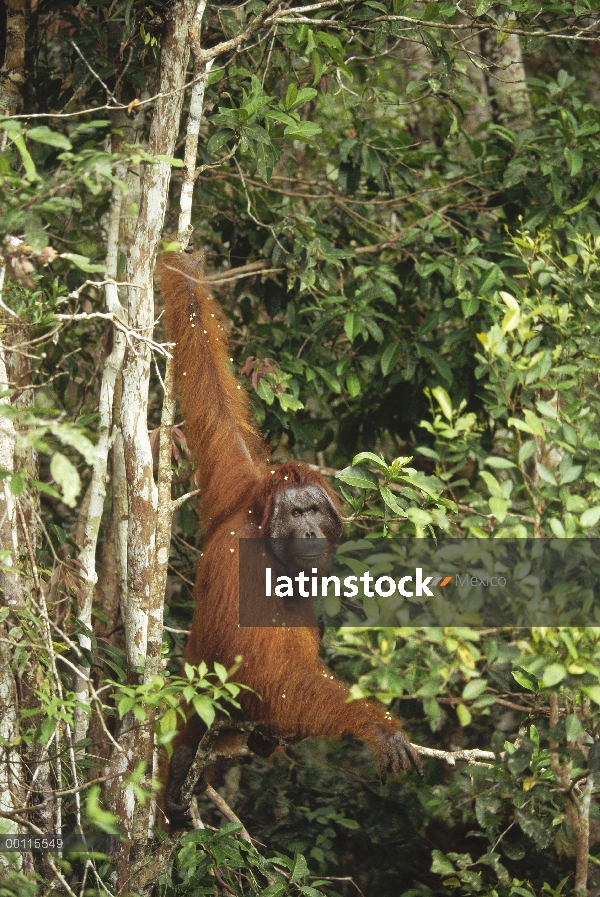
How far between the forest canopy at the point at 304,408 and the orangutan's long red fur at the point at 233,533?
200mm

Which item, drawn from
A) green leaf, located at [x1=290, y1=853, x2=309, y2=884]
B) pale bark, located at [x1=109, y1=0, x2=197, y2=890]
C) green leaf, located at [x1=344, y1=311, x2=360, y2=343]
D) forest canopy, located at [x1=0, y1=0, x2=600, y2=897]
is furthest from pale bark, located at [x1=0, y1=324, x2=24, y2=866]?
green leaf, located at [x1=344, y1=311, x2=360, y2=343]

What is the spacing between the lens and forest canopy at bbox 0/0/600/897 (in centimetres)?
289

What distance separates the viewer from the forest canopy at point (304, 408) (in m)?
2.89

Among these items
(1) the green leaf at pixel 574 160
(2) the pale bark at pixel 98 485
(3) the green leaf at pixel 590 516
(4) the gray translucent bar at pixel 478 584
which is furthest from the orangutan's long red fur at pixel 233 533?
(1) the green leaf at pixel 574 160

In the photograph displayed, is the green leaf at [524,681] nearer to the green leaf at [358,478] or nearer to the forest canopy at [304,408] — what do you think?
the forest canopy at [304,408]

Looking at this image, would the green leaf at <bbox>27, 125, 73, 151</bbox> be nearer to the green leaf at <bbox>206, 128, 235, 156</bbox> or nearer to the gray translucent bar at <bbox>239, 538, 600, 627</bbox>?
the green leaf at <bbox>206, 128, 235, 156</bbox>

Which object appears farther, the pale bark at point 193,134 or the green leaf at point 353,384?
the green leaf at point 353,384

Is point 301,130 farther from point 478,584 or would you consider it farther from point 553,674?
point 553,674

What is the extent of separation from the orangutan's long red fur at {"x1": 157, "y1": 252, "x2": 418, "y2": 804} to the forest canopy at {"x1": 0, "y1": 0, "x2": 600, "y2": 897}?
0.66ft

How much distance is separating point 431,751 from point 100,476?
205 cm

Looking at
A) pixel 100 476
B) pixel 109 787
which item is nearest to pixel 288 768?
pixel 109 787

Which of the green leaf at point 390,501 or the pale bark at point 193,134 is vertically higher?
the pale bark at point 193,134

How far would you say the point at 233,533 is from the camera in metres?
3.98

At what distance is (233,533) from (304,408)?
49.7 inches
